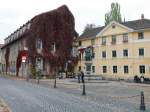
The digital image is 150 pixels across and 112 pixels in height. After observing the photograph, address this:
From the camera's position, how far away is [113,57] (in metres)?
60.3

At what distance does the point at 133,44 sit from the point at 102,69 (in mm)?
9130

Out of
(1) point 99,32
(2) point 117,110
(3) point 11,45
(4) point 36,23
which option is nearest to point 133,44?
(1) point 99,32

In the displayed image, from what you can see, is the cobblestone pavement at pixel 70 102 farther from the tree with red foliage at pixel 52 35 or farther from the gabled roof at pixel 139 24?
the tree with red foliage at pixel 52 35

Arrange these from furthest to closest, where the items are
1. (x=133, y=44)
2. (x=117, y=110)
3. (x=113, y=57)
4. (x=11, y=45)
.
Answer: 1. (x=11, y=45)
2. (x=113, y=57)
3. (x=133, y=44)
4. (x=117, y=110)

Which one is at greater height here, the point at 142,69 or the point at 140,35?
the point at 140,35

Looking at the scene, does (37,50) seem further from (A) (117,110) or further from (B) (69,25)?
(A) (117,110)

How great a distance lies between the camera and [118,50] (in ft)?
194

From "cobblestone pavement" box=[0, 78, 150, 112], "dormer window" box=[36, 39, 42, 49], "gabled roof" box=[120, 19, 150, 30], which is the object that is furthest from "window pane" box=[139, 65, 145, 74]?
"cobblestone pavement" box=[0, 78, 150, 112]

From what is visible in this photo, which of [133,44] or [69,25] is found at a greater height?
[69,25]

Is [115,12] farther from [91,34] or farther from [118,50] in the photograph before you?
[118,50]

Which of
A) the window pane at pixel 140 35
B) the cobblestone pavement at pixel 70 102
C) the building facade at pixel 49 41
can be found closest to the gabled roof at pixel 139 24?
the window pane at pixel 140 35

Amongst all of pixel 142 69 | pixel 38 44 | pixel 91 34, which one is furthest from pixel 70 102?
pixel 91 34

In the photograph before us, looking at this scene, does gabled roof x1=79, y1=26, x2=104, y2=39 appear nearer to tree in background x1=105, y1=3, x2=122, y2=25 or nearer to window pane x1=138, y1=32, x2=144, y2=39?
window pane x1=138, y1=32, x2=144, y2=39

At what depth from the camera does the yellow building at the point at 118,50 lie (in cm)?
5459
